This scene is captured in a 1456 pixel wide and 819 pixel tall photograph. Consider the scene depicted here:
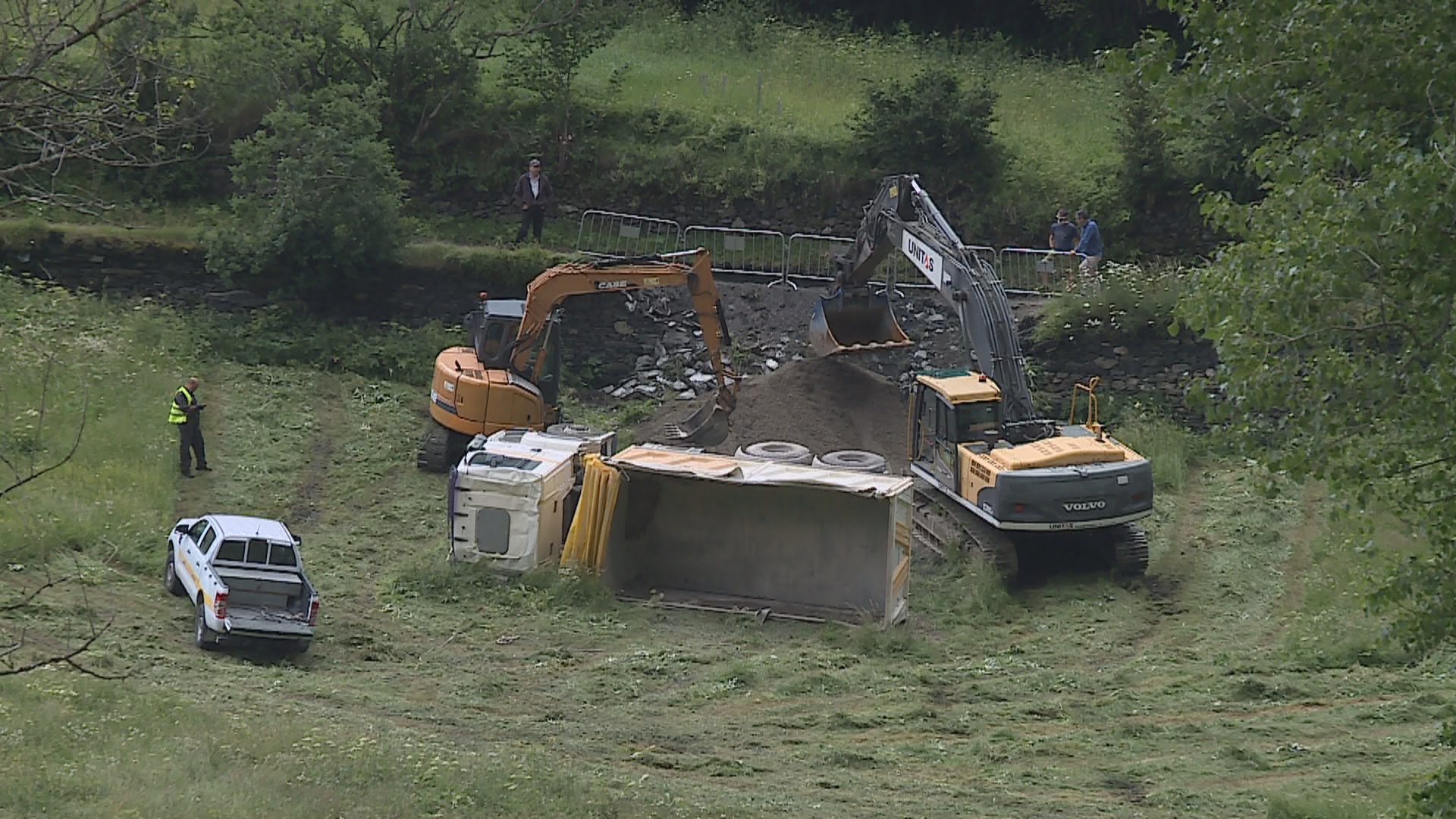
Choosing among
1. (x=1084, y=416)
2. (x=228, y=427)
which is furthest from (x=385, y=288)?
(x=1084, y=416)

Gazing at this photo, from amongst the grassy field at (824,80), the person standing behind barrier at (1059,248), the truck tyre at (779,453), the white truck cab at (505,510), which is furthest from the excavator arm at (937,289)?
the grassy field at (824,80)

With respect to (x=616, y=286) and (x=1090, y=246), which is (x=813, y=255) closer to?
(x=1090, y=246)

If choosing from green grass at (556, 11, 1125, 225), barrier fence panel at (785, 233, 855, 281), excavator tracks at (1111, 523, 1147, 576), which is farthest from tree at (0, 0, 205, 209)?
green grass at (556, 11, 1125, 225)

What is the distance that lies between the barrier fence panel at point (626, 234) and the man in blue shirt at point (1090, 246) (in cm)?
783

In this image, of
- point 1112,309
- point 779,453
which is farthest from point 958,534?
point 1112,309

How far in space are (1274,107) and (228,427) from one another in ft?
59.5

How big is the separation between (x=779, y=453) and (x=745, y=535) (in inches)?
78.5

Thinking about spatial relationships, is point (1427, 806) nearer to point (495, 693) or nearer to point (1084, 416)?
point (495, 693)

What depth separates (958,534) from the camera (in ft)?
68.1

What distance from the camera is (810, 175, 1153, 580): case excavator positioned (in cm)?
1925

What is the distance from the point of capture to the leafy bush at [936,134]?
34.7 m

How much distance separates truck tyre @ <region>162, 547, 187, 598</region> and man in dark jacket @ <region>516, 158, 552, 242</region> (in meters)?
16.1

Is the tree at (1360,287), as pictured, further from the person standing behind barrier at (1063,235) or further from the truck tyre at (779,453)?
the person standing behind barrier at (1063,235)

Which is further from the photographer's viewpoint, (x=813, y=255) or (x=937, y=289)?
(x=813, y=255)
